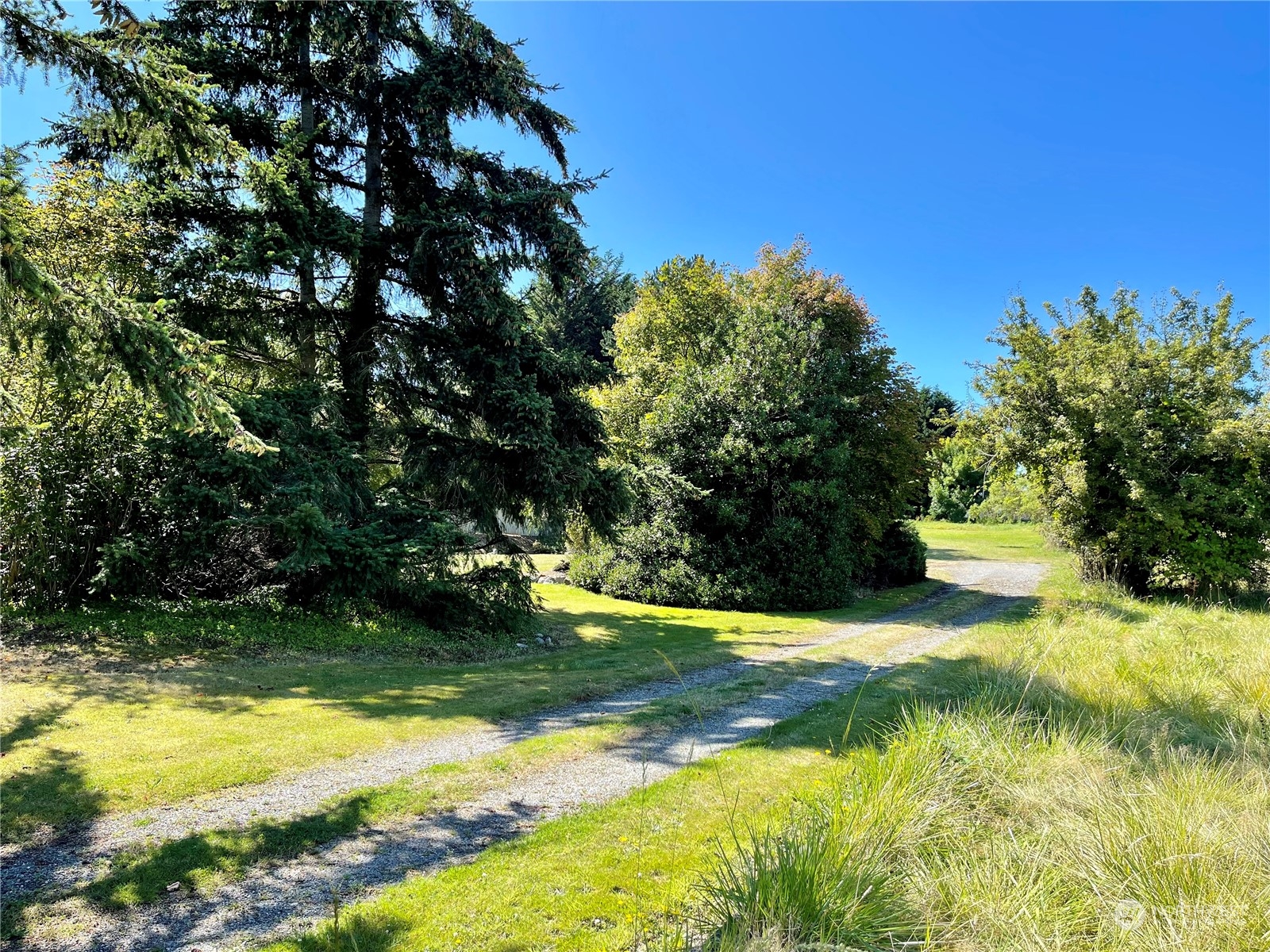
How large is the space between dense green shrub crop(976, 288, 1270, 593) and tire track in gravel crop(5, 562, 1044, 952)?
41.4ft

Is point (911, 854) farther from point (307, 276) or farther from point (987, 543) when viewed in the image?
point (987, 543)

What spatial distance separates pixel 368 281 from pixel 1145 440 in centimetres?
1840

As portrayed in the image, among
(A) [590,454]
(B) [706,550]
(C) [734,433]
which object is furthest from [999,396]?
(A) [590,454]

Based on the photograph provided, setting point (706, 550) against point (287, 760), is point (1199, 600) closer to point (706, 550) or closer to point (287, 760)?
point (706, 550)

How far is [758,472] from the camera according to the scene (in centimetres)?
1600

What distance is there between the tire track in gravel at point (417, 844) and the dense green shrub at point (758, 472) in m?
8.43

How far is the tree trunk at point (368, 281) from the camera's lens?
11148 mm

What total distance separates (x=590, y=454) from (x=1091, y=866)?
9081mm

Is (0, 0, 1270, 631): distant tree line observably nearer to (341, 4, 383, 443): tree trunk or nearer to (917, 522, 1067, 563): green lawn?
(341, 4, 383, 443): tree trunk

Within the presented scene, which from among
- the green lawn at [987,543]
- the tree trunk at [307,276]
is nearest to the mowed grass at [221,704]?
the tree trunk at [307,276]

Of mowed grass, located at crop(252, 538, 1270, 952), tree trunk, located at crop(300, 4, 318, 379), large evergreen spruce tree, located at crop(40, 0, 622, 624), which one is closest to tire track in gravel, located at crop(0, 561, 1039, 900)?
mowed grass, located at crop(252, 538, 1270, 952)

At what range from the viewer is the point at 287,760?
5062 millimetres

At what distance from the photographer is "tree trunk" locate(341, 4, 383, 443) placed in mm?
11148

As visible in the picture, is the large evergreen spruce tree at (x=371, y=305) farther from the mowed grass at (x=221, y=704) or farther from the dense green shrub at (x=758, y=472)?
the dense green shrub at (x=758, y=472)
